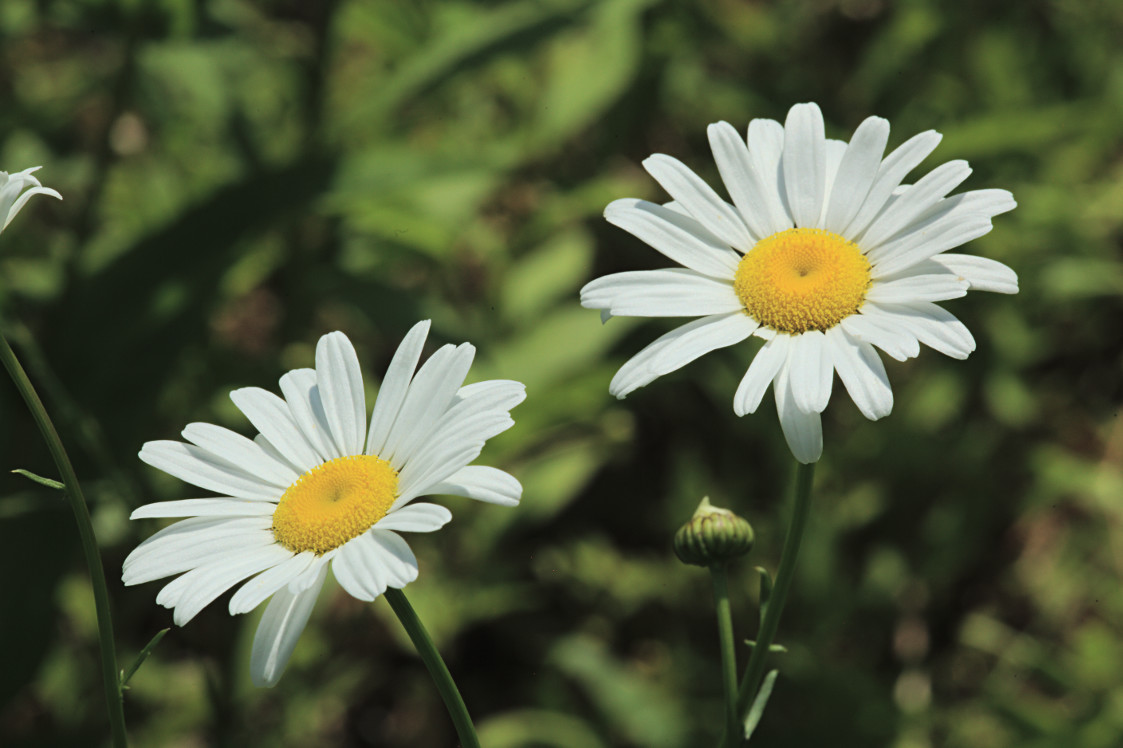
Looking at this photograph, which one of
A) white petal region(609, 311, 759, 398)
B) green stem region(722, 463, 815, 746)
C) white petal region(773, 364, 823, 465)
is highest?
white petal region(609, 311, 759, 398)

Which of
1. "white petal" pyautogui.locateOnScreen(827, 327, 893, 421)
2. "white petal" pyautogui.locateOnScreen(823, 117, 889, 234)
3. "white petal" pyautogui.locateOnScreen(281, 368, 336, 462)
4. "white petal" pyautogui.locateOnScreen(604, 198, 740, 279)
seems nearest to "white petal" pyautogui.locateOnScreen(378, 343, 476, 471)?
"white petal" pyautogui.locateOnScreen(281, 368, 336, 462)

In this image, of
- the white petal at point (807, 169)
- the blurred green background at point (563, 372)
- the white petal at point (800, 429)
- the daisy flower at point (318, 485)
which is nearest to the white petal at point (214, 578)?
the daisy flower at point (318, 485)

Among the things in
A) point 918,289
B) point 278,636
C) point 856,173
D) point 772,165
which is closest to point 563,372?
point 772,165

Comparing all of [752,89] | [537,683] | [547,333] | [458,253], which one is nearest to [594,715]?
[537,683]

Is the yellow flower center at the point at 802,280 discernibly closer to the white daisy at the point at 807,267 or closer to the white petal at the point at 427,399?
the white daisy at the point at 807,267

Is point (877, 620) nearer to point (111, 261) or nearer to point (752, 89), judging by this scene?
point (752, 89)

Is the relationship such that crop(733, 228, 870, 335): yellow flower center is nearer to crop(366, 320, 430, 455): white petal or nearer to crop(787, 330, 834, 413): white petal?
crop(787, 330, 834, 413): white petal
